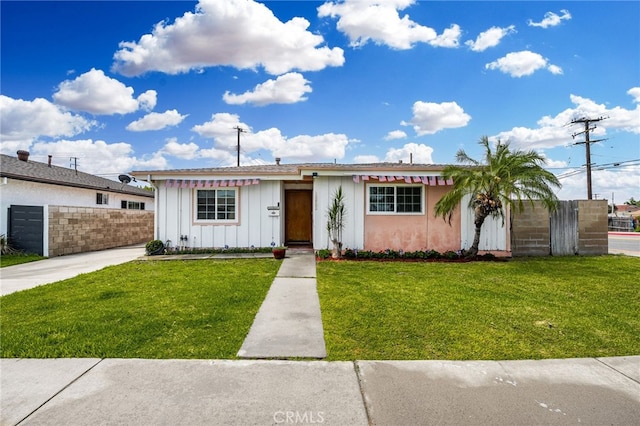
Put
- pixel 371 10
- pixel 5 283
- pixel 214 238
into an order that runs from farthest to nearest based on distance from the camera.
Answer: pixel 214 238, pixel 371 10, pixel 5 283

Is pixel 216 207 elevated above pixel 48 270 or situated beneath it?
elevated above

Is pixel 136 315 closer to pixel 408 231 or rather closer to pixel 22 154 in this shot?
pixel 408 231

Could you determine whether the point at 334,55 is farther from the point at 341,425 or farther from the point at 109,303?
the point at 341,425

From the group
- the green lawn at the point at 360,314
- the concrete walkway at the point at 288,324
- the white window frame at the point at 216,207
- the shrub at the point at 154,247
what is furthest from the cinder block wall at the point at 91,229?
the concrete walkway at the point at 288,324

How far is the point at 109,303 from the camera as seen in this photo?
17.5ft

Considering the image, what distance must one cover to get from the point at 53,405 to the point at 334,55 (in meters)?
13.6

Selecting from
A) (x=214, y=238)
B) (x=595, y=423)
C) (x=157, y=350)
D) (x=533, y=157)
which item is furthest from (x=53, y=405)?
(x=533, y=157)

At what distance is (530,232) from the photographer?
37.2 feet

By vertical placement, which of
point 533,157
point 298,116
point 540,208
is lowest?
point 540,208

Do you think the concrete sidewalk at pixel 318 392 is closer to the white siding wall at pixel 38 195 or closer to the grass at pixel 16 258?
the grass at pixel 16 258

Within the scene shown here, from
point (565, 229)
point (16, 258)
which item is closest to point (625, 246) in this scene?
point (565, 229)

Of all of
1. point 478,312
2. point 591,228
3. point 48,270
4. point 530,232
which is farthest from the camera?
point 591,228

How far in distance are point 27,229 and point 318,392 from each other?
1347 cm

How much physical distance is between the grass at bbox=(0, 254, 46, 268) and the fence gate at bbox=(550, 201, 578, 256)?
57.8 feet
